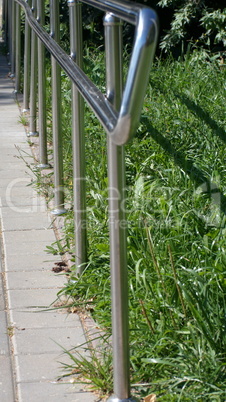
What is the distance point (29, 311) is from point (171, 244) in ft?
2.20

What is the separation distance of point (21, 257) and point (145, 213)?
0.69 metres

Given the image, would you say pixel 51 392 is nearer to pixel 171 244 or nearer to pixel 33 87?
pixel 171 244

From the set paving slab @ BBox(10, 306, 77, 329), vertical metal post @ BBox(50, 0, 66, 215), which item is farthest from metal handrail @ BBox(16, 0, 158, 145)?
vertical metal post @ BBox(50, 0, 66, 215)

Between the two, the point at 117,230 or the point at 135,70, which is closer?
the point at 135,70

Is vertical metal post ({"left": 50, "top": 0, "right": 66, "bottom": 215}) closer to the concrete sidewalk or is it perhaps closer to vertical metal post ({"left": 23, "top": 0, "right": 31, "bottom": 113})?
the concrete sidewalk

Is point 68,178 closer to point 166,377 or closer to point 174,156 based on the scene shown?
point 174,156

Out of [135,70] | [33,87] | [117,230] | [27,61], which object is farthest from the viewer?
[27,61]

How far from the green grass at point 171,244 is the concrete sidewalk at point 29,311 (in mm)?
128

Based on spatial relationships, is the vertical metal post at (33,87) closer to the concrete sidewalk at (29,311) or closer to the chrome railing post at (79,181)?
the concrete sidewalk at (29,311)

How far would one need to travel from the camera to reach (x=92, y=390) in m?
2.48

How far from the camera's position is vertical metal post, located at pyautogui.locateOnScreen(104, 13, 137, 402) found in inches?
85.0

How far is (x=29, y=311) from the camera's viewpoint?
3.12 m

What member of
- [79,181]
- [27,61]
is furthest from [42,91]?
[79,181]

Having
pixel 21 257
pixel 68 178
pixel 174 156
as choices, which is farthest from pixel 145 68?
pixel 68 178
